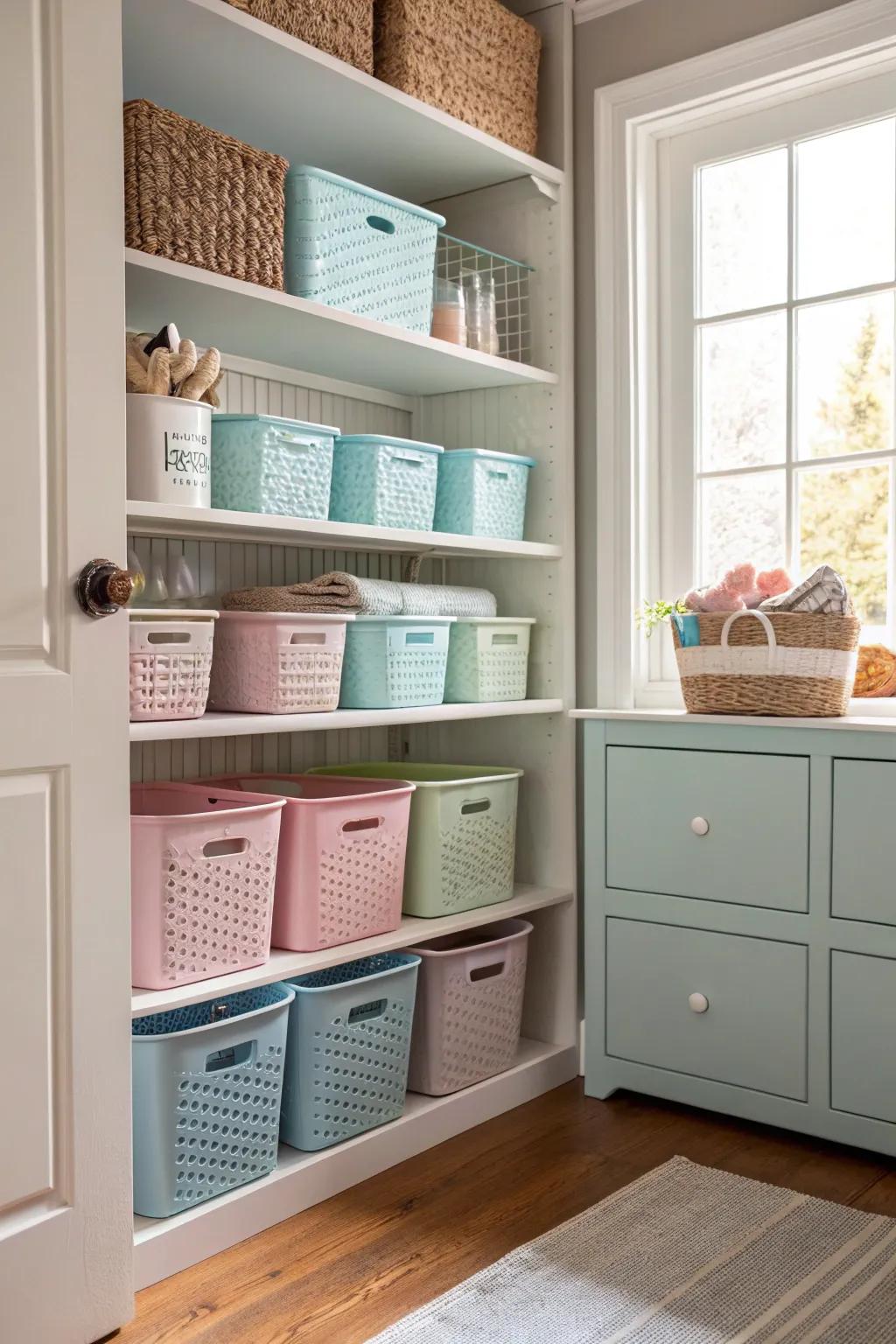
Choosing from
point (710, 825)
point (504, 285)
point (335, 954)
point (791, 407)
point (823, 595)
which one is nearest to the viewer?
point (335, 954)

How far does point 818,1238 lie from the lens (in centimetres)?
191

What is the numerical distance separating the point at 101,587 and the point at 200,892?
53 cm

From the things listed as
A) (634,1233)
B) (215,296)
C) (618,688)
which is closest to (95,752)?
(215,296)

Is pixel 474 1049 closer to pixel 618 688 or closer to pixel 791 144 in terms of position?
pixel 618 688

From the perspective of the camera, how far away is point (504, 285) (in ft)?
9.01

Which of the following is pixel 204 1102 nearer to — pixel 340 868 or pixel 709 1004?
pixel 340 868

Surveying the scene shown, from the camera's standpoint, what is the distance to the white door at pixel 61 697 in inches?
62.1

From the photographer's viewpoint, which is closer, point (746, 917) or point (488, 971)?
point (746, 917)

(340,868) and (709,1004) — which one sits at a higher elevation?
(340,868)

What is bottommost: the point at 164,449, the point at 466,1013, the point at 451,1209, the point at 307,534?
the point at 451,1209

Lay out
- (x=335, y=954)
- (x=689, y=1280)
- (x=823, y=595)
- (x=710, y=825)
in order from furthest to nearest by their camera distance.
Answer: (x=710, y=825) → (x=823, y=595) → (x=335, y=954) → (x=689, y=1280)

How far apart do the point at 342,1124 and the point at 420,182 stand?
192cm

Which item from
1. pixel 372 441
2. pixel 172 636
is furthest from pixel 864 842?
pixel 172 636

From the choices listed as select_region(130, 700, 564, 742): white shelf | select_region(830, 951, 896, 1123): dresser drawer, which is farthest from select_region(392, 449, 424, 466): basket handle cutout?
select_region(830, 951, 896, 1123): dresser drawer
